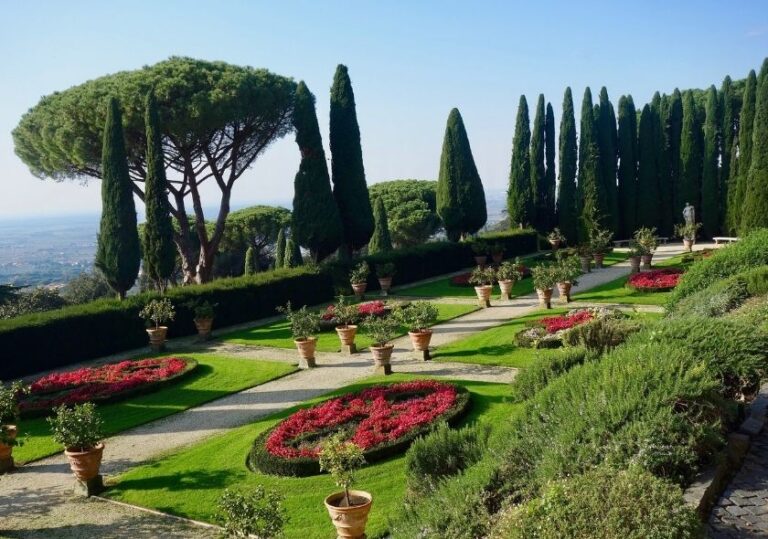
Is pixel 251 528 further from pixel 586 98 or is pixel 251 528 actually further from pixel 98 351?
pixel 586 98

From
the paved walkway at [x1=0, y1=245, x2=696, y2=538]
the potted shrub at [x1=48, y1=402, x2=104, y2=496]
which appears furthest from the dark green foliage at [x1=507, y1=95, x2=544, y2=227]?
the potted shrub at [x1=48, y1=402, x2=104, y2=496]

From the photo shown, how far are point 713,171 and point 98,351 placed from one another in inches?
1450

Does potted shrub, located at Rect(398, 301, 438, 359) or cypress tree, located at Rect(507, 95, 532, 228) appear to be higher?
cypress tree, located at Rect(507, 95, 532, 228)

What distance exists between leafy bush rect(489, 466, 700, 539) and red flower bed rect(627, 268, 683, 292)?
18803 mm

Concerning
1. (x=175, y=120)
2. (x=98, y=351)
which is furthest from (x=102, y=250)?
(x=175, y=120)

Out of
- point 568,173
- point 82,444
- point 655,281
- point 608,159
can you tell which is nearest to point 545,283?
point 655,281

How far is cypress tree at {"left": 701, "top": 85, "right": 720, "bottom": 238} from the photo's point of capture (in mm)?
40969

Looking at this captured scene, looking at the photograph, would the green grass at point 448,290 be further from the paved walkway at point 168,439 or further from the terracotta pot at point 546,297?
the paved walkway at point 168,439

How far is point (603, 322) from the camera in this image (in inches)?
433

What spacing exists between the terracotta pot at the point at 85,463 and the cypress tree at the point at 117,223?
47.3 ft

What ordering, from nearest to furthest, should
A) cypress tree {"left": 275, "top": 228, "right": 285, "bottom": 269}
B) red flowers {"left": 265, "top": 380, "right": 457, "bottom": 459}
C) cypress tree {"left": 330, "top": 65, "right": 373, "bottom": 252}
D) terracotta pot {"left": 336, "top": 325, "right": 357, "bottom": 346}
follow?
red flowers {"left": 265, "top": 380, "right": 457, "bottom": 459} → terracotta pot {"left": 336, "top": 325, "right": 357, "bottom": 346} → cypress tree {"left": 330, "top": 65, "right": 373, "bottom": 252} → cypress tree {"left": 275, "top": 228, "right": 285, "bottom": 269}

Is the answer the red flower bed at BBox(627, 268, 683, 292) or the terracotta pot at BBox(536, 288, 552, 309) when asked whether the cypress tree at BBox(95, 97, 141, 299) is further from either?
the red flower bed at BBox(627, 268, 683, 292)

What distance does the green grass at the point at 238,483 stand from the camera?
7.73 metres

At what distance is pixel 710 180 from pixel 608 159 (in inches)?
261
